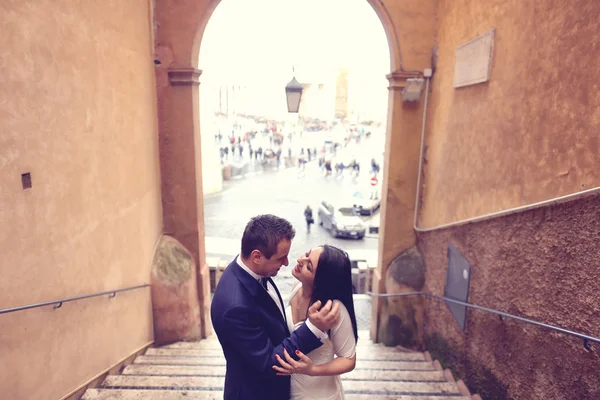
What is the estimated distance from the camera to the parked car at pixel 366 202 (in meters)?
17.4

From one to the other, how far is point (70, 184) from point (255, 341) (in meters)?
2.41

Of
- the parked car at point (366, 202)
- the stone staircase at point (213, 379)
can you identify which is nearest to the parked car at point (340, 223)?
the parked car at point (366, 202)

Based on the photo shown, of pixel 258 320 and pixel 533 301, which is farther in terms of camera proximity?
pixel 533 301

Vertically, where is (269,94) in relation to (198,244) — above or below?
above

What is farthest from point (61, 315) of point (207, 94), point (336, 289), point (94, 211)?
point (207, 94)

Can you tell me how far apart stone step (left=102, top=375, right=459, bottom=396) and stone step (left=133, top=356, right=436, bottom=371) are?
59cm

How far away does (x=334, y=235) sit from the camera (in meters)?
14.6

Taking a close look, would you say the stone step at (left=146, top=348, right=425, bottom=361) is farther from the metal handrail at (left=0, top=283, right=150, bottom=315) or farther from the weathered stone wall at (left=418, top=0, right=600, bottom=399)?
the metal handrail at (left=0, top=283, right=150, bottom=315)

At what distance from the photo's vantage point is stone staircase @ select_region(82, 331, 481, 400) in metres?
4.00

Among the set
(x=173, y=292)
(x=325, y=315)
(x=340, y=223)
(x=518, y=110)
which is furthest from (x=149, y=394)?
(x=340, y=223)

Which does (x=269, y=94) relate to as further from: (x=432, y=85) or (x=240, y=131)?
(x=432, y=85)

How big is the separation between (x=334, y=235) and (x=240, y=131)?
29.4m

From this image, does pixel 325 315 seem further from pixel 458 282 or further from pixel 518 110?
pixel 458 282

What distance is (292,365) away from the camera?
6.43 ft
